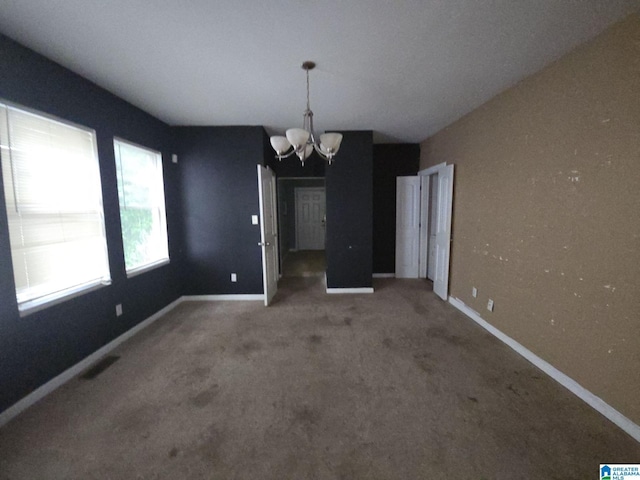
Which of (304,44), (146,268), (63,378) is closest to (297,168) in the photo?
(146,268)

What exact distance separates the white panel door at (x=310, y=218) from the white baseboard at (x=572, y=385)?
5.44 metres

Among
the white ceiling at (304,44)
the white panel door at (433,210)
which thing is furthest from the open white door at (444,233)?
the white ceiling at (304,44)

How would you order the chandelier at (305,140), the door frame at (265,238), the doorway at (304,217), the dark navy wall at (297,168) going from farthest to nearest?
the doorway at (304,217)
the dark navy wall at (297,168)
the door frame at (265,238)
the chandelier at (305,140)

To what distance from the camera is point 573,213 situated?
1847 mm

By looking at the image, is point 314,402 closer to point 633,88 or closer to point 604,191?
point 604,191

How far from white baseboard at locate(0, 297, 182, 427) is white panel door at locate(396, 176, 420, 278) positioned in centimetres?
416

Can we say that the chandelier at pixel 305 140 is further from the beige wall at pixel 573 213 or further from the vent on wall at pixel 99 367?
the vent on wall at pixel 99 367

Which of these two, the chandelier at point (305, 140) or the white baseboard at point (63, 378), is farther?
the chandelier at point (305, 140)

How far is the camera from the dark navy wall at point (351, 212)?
3.86m

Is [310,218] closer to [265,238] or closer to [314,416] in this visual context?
[265,238]

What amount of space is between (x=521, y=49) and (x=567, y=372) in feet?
8.09

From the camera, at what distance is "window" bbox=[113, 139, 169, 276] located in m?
2.79

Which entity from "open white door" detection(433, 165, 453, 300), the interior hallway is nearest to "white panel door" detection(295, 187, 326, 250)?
the interior hallway

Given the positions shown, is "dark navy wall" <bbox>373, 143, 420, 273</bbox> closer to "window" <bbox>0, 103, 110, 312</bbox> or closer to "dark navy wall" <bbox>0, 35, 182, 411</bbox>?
"dark navy wall" <bbox>0, 35, 182, 411</bbox>
